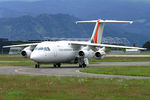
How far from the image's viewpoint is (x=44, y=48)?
49.4 metres

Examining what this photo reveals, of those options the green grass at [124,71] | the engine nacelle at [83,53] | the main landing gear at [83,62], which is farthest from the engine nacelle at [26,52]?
the green grass at [124,71]

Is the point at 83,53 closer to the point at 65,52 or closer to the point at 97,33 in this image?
the point at 65,52

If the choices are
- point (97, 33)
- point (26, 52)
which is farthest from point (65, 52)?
point (97, 33)

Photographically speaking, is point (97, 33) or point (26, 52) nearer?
point (26, 52)

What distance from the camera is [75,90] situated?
22.2 metres

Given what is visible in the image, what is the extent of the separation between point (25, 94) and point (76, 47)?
34.2 meters

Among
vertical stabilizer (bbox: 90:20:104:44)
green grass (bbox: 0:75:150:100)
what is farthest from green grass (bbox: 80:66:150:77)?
vertical stabilizer (bbox: 90:20:104:44)

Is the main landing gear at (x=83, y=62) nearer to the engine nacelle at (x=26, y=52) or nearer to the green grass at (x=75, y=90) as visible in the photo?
the engine nacelle at (x=26, y=52)

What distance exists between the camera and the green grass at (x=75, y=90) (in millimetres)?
19406

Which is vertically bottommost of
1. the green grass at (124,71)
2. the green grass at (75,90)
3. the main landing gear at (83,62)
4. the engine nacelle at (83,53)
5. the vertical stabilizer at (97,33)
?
the green grass at (75,90)

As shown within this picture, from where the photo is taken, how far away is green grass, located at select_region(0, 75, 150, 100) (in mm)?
19406

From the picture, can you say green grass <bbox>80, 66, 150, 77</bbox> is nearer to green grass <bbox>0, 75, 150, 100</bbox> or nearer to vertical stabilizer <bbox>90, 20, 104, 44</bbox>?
green grass <bbox>0, 75, 150, 100</bbox>

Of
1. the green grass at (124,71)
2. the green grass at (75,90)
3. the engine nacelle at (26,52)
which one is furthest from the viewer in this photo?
the engine nacelle at (26,52)

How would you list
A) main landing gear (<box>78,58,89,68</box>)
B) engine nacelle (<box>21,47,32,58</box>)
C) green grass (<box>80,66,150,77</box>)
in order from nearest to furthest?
green grass (<box>80,66,150,77</box>) → main landing gear (<box>78,58,89,68</box>) → engine nacelle (<box>21,47,32,58</box>)
